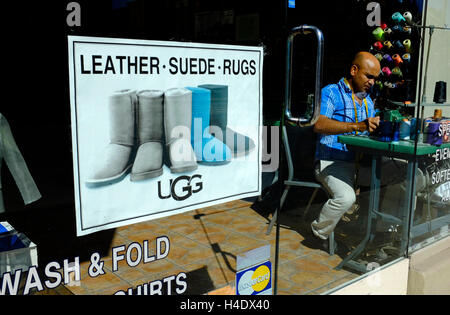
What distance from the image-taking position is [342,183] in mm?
3518

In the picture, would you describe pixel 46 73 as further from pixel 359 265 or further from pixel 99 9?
pixel 359 265

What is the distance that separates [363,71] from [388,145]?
0.61m

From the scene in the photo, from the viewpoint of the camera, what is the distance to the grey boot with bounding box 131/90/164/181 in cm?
195

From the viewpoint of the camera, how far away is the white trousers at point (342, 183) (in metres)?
3.51

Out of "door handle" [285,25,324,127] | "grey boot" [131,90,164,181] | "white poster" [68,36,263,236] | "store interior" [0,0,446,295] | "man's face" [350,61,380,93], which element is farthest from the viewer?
"man's face" [350,61,380,93]

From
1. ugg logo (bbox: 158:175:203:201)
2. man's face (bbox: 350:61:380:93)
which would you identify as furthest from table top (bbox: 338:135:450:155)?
ugg logo (bbox: 158:175:203:201)

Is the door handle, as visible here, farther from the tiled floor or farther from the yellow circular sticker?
the yellow circular sticker

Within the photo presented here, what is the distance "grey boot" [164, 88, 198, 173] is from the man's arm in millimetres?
1523

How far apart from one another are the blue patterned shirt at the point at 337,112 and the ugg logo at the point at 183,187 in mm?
1523

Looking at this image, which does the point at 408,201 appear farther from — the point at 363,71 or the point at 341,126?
the point at 363,71

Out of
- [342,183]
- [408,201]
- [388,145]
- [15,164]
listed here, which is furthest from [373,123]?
[15,164]

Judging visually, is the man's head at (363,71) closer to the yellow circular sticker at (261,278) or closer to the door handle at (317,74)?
the door handle at (317,74)
